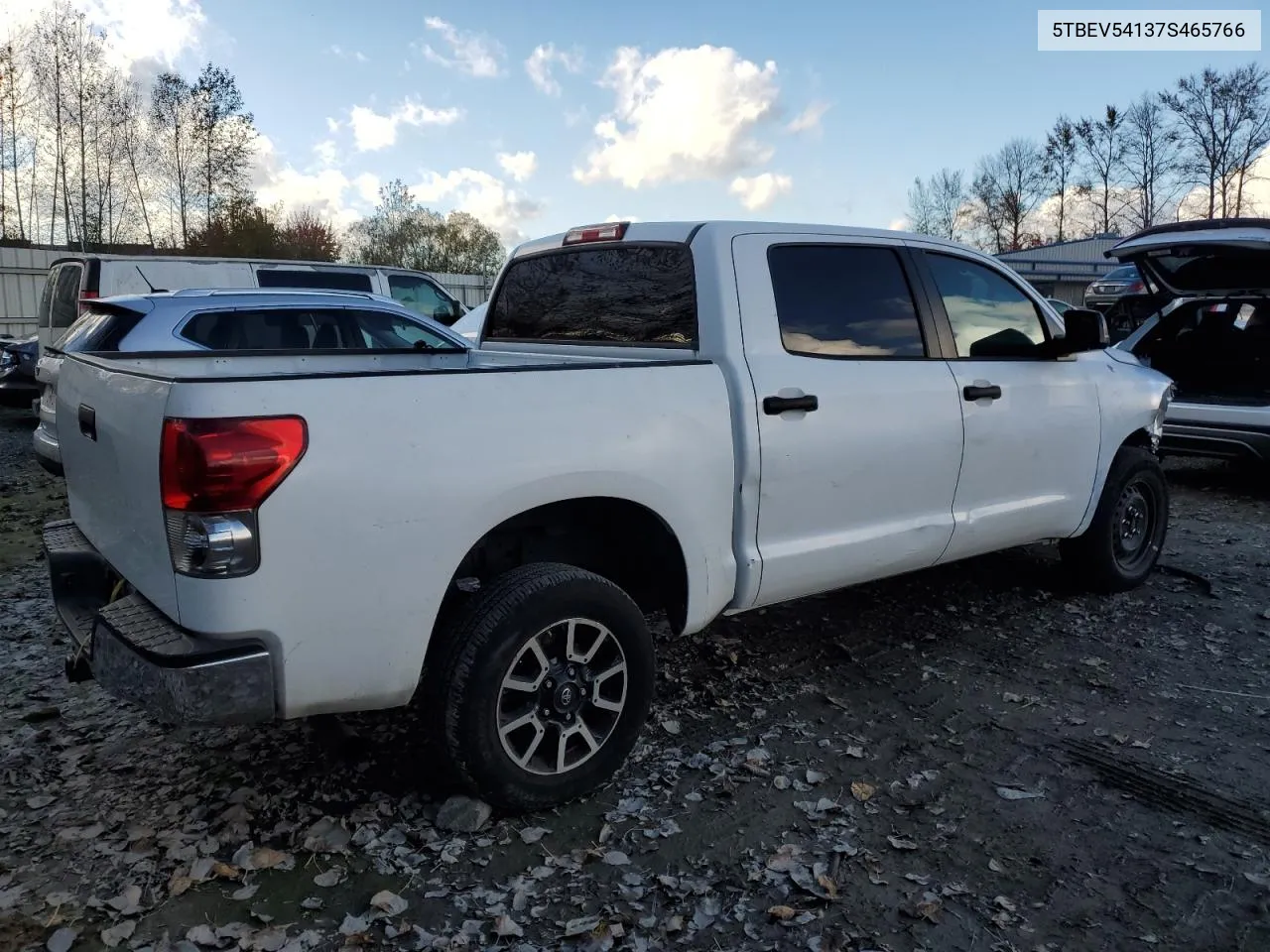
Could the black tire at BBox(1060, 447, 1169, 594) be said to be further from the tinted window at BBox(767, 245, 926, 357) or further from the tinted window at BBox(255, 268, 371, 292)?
the tinted window at BBox(255, 268, 371, 292)

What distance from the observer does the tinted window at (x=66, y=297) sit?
10875 mm

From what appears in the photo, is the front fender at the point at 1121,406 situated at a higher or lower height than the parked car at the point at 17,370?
lower

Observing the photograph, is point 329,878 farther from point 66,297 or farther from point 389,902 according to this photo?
point 66,297

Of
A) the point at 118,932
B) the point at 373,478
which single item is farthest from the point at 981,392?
the point at 118,932

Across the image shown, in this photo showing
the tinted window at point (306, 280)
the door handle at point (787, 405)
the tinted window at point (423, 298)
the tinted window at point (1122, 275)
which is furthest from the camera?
the tinted window at point (1122, 275)

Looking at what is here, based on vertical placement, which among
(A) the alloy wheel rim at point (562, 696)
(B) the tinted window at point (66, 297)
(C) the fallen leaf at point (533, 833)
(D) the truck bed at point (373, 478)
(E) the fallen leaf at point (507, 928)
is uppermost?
(B) the tinted window at point (66, 297)

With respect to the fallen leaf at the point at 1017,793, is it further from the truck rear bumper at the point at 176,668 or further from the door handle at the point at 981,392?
the truck rear bumper at the point at 176,668

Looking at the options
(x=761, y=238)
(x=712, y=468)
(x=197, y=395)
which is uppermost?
(x=761, y=238)

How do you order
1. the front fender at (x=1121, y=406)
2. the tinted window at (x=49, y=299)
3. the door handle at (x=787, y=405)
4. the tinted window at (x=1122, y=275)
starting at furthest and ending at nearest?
the tinted window at (x=1122, y=275), the tinted window at (x=49, y=299), the front fender at (x=1121, y=406), the door handle at (x=787, y=405)

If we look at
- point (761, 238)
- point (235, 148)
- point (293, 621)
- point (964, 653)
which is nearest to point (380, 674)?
point (293, 621)

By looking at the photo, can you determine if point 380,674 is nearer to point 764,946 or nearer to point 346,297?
point 764,946

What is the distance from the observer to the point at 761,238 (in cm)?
373

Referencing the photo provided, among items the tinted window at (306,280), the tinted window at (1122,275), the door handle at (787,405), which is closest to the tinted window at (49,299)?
the tinted window at (306,280)

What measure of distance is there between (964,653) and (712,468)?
6.51 feet
